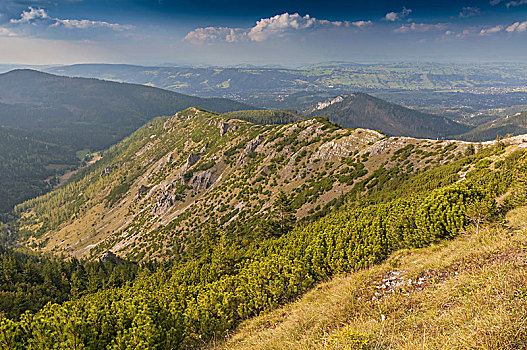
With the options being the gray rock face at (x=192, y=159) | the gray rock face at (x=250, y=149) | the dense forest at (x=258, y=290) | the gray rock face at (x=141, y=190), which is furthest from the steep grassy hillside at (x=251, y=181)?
the dense forest at (x=258, y=290)

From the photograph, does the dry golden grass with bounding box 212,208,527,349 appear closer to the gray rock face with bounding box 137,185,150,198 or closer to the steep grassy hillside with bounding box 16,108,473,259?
the steep grassy hillside with bounding box 16,108,473,259

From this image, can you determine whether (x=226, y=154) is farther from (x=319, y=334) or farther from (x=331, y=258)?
(x=319, y=334)

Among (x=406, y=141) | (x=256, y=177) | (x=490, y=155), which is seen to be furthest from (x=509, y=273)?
(x=256, y=177)

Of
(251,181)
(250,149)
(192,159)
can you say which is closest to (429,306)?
(251,181)

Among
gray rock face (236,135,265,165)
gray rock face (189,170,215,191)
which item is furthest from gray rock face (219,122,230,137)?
gray rock face (236,135,265,165)

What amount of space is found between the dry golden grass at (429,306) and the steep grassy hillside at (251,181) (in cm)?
4126

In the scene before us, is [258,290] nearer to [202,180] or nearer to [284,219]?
[284,219]

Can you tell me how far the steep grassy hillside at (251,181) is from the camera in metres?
62.2

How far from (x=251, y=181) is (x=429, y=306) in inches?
3562

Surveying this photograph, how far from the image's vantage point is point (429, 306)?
1085 centimetres

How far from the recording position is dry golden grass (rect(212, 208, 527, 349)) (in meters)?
7.32

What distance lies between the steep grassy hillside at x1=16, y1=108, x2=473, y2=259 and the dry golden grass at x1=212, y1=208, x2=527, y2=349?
1625 inches

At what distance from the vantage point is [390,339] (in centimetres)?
847

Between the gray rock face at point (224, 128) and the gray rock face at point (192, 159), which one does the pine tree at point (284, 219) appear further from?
the gray rock face at point (224, 128)
